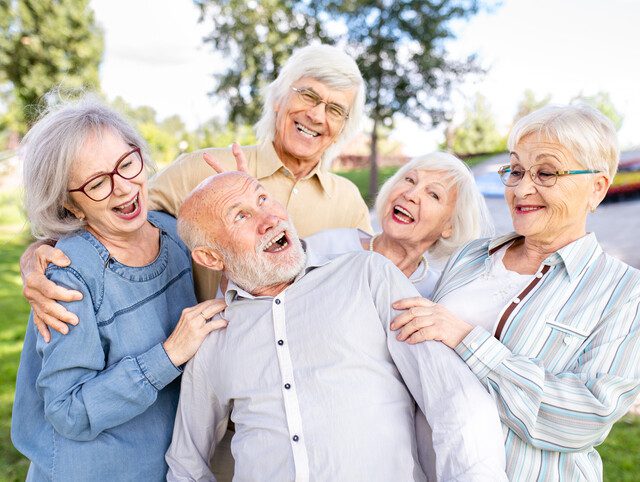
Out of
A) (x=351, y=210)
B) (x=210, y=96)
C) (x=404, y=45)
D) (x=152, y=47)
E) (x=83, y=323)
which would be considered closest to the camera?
(x=83, y=323)

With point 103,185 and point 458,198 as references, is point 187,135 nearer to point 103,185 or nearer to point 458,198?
point 458,198

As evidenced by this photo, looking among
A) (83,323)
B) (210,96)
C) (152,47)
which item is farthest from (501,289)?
(152,47)

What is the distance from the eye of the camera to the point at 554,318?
1735 millimetres

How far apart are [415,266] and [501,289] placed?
66cm

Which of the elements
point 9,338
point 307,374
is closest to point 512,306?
point 307,374

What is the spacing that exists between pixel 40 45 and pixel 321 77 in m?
17.2

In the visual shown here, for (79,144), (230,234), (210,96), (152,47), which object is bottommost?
(152,47)

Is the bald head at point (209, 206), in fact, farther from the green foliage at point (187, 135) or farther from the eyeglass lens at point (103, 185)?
the green foliage at point (187, 135)

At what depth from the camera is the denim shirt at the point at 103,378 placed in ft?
6.00

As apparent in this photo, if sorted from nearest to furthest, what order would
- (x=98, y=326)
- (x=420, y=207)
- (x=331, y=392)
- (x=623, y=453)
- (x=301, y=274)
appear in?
1. (x=331, y=392)
2. (x=98, y=326)
3. (x=301, y=274)
4. (x=420, y=207)
5. (x=623, y=453)

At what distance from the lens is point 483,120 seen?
20.4m

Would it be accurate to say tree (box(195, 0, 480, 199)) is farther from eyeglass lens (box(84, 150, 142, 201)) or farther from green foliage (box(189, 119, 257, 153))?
eyeglass lens (box(84, 150, 142, 201))

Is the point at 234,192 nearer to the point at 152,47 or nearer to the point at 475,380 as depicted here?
the point at 475,380

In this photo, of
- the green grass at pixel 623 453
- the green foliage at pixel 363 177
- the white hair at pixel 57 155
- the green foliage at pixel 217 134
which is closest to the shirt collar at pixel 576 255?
the white hair at pixel 57 155
